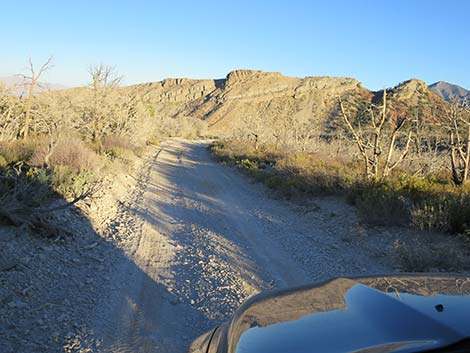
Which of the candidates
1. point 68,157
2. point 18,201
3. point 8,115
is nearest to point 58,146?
point 68,157

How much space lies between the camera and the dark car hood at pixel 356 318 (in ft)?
5.80

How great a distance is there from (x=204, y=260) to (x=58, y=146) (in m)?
7.54

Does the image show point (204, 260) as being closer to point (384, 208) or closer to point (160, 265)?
point (160, 265)

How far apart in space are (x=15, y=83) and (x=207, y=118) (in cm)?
7849

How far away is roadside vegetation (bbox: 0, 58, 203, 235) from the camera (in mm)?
7094

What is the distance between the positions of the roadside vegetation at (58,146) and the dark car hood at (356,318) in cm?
492

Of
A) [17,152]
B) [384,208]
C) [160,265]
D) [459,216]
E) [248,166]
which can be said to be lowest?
[160,265]

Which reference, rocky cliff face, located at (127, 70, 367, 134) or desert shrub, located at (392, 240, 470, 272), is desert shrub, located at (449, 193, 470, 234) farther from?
rocky cliff face, located at (127, 70, 367, 134)

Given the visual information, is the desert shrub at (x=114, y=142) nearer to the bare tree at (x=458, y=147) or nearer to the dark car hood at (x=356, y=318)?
the bare tree at (x=458, y=147)

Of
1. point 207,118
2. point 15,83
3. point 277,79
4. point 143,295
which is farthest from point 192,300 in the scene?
point 277,79

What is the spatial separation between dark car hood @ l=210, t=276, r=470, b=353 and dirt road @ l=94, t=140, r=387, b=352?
2.25 m

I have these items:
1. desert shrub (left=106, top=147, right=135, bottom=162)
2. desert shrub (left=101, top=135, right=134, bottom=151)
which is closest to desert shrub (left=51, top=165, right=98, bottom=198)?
desert shrub (left=106, top=147, right=135, bottom=162)

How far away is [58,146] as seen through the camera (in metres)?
12.5

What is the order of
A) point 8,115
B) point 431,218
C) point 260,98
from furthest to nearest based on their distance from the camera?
point 260,98
point 8,115
point 431,218
